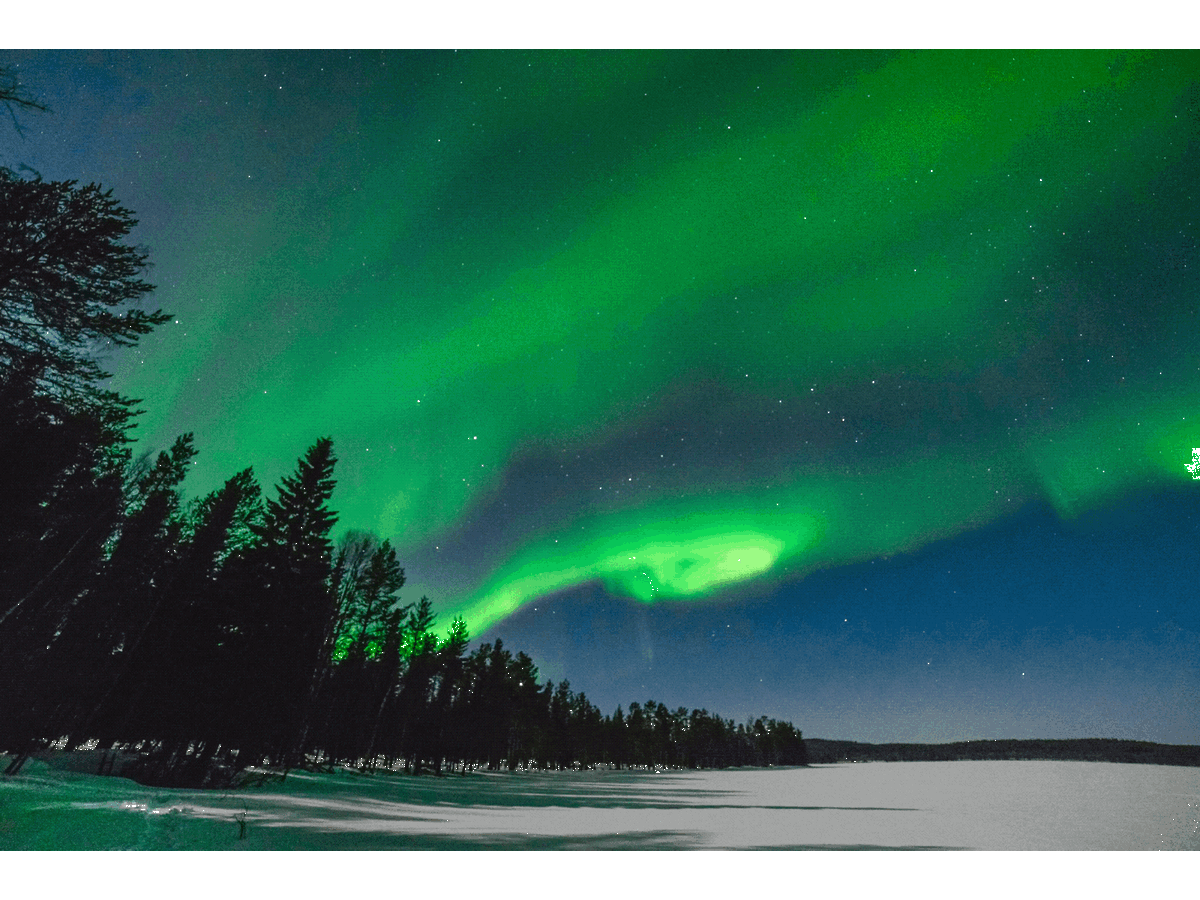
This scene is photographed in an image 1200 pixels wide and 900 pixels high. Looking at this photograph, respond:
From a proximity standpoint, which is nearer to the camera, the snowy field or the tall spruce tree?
the snowy field

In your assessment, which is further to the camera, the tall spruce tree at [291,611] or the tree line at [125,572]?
the tall spruce tree at [291,611]

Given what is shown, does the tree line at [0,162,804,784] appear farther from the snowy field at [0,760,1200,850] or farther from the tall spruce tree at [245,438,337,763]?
the snowy field at [0,760,1200,850]

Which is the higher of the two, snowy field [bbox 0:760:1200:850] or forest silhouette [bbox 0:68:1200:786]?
forest silhouette [bbox 0:68:1200:786]

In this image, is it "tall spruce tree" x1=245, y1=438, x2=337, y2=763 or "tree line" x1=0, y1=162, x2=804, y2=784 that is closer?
"tree line" x1=0, y1=162, x2=804, y2=784

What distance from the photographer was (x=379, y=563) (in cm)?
3697

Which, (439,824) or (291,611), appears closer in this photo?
(439,824)

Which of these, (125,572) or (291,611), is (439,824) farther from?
(125,572)

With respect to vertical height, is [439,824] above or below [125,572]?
below

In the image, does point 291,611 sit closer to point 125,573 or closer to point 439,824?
point 125,573

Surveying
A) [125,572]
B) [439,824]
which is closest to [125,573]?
[125,572]

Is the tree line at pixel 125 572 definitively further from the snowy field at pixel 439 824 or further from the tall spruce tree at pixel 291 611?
the snowy field at pixel 439 824
